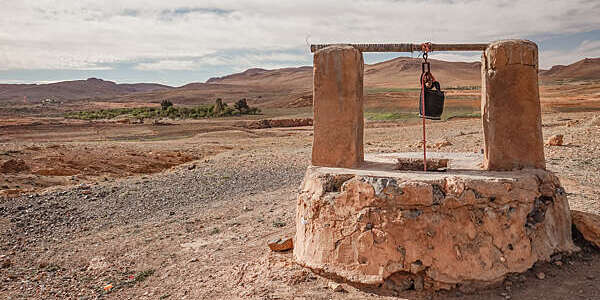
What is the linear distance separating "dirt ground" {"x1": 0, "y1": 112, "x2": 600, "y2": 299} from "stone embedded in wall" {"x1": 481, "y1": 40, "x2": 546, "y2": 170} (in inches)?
48.2

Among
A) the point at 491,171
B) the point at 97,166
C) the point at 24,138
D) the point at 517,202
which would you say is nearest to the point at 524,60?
the point at 491,171

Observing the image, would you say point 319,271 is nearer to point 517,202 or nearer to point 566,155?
point 517,202

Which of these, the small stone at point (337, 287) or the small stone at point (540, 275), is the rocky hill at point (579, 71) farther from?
the small stone at point (337, 287)

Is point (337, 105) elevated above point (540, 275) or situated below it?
above

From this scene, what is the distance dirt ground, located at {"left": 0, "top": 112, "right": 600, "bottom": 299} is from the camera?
4.94 meters

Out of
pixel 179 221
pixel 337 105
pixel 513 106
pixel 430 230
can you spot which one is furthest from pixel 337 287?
pixel 179 221

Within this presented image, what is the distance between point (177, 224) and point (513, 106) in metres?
5.74

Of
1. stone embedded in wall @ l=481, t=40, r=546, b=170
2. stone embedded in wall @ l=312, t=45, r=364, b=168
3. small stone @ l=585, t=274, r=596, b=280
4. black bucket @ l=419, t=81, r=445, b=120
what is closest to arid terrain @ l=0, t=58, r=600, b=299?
small stone @ l=585, t=274, r=596, b=280

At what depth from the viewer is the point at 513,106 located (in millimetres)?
5129

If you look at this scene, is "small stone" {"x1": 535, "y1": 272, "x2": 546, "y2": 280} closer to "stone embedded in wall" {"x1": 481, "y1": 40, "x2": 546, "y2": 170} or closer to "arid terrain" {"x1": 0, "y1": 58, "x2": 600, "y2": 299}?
"arid terrain" {"x1": 0, "y1": 58, "x2": 600, "y2": 299}

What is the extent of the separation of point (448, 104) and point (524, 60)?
28.6 metres

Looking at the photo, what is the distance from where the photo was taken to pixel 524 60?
5.09 meters

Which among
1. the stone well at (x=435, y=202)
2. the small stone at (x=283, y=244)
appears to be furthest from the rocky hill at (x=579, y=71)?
the small stone at (x=283, y=244)

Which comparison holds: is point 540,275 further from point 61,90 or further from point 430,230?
point 61,90
